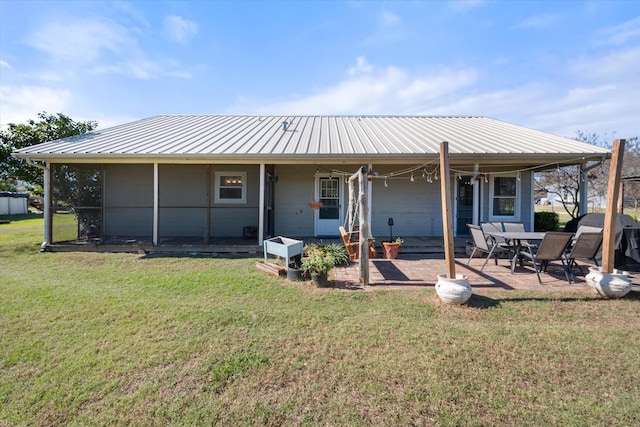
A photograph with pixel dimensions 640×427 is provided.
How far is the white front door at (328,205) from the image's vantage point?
31.7ft

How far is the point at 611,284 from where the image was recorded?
436cm

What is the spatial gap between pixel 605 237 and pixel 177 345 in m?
6.26

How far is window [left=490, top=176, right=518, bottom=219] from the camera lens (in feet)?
31.4

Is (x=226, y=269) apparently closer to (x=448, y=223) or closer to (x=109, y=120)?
(x=448, y=223)

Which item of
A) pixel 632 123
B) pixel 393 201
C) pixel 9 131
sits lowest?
pixel 393 201

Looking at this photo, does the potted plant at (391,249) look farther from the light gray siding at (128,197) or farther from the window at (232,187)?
the light gray siding at (128,197)

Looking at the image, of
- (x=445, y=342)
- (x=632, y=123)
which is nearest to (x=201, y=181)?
(x=445, y=342)

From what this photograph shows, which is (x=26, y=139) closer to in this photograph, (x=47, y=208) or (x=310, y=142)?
(x=47, y=208)

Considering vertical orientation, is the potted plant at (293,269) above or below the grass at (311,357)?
above

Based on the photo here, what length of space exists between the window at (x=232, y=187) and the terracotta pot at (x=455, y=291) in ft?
23.6

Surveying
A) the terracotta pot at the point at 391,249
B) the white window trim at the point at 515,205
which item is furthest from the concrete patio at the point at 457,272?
the white window trim at the point at 515,205

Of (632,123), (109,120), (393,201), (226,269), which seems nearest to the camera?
(226,269)

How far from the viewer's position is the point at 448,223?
14.3 ft

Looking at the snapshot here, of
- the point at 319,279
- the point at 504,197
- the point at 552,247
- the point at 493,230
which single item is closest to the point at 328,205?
the point at 493,230
